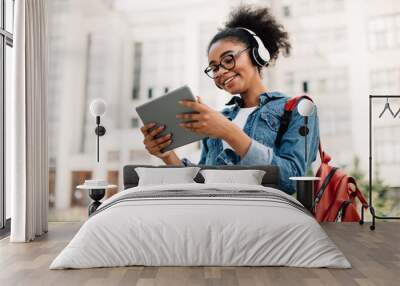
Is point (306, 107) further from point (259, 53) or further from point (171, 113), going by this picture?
point (171, 113)

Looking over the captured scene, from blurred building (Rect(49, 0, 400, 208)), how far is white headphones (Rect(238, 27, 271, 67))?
16 cm

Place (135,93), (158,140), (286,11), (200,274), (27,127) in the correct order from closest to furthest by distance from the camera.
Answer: (200,274) → (27,127) → (158,140) → (286,11) → (135,93)

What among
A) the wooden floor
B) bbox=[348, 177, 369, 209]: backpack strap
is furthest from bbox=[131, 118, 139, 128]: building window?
bbox=[348, 177, 369, 209]: backpack strap

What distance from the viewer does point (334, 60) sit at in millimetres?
6355

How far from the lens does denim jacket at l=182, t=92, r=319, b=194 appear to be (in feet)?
19.7

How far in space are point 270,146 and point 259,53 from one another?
1.05 m

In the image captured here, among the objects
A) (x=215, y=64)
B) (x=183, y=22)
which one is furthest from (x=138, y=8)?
(x=215, y=64)

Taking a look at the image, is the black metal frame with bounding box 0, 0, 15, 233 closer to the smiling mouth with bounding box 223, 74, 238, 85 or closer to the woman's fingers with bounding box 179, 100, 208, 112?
the woman's fingers with bounding box 179, 100, 208, 112

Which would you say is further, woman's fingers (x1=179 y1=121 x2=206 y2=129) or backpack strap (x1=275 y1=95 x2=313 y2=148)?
backpack strap (x1=275 y1=95 x2=313 y2=148)

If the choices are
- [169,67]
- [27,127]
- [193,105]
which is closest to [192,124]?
[193,105]

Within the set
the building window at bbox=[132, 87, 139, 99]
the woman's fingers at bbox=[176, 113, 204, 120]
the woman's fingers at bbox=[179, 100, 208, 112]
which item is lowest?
the woman's fingers at bbox=[176, 113, 204, 120]

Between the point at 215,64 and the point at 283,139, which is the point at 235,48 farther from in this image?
the point at 283,139

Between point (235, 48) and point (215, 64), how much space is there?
0.30 meters

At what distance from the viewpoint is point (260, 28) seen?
20.4 feet
